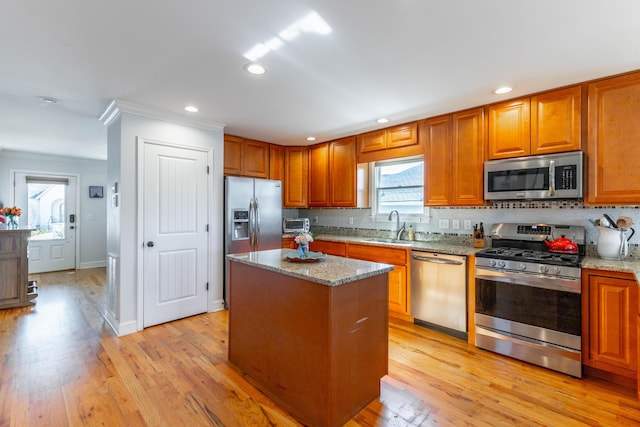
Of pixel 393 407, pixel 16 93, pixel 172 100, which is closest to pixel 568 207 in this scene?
pixel 393 407

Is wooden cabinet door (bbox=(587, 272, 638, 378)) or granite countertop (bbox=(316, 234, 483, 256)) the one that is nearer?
wooden cabinet door (bbox=(587, 272, 638, 378))

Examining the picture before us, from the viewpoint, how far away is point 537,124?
274 centimetres

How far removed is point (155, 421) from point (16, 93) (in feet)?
10.3

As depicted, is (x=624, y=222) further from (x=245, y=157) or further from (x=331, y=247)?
(x=245, y=157)

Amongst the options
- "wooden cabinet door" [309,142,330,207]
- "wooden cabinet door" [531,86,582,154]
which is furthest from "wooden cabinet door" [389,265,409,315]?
"wooden cabinet door" [531,86,582,154]

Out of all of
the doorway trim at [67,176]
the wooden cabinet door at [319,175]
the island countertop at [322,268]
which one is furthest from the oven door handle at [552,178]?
the doorway trim at [67,176]

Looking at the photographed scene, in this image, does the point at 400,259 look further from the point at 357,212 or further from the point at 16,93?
the point at 16,93

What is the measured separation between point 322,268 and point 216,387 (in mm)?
Result: 1193

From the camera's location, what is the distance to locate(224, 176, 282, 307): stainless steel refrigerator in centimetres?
391

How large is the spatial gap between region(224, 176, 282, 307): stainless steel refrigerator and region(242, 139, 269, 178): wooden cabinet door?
0.39 m

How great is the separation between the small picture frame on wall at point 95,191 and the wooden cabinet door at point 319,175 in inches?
193

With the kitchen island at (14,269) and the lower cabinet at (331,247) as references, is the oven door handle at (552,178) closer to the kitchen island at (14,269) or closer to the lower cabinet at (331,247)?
the lower cabinet at (331,247)

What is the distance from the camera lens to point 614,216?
8.68 ft

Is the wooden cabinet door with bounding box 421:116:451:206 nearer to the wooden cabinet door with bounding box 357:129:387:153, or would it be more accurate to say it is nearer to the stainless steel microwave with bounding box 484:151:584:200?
the stainless steel microwave with bounding box 484:151:584:200
